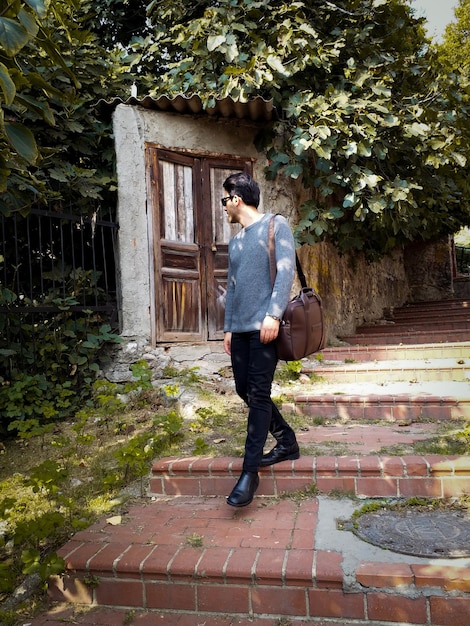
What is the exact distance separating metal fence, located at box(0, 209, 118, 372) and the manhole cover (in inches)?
131

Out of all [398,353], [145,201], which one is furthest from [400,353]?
[145,201]

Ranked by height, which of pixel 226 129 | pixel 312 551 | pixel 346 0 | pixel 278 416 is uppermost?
pixel 346 0

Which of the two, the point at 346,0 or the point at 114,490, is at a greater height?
the point at 346,0

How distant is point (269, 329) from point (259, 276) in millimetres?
302

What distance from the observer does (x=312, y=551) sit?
205 cm

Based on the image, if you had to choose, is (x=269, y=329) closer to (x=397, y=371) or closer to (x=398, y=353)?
(x=397, y=371)

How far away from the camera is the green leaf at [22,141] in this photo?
4.86 feet

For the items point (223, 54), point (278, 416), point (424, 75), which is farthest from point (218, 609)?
point (424, 75)

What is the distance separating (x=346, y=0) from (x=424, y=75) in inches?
53.5

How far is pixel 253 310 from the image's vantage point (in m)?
2.46

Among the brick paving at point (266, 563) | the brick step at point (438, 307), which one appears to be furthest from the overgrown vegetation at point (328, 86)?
the brick paving at point (266, 563)

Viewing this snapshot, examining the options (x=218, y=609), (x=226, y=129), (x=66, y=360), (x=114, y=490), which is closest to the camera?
(x=218, y=609)

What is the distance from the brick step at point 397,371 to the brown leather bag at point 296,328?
7.89ft

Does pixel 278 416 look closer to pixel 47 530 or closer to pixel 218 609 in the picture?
pixel 218 609
